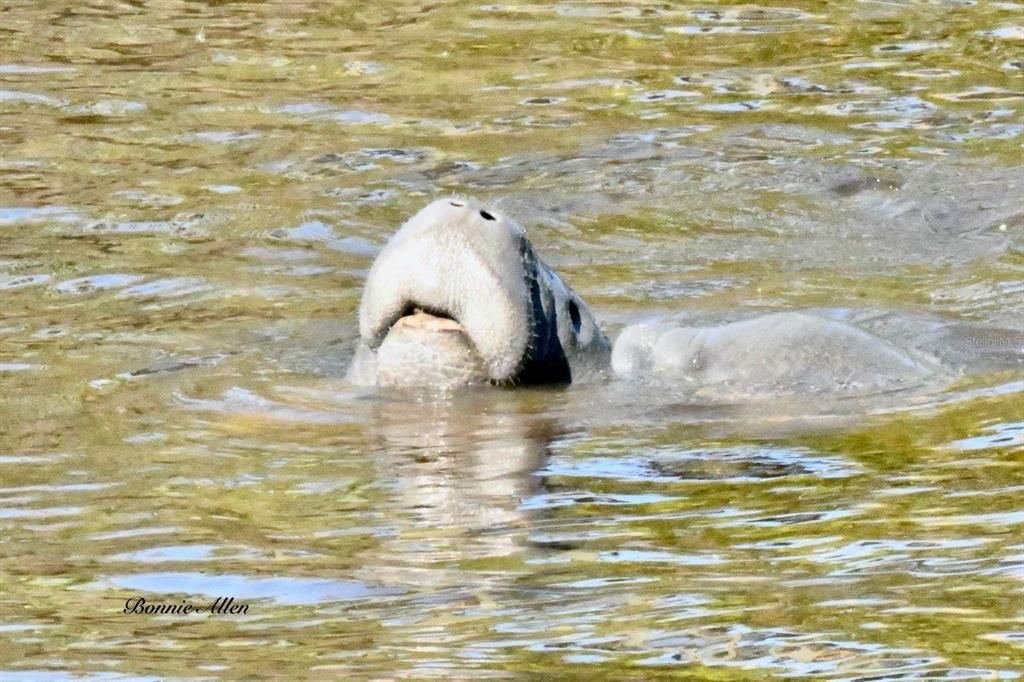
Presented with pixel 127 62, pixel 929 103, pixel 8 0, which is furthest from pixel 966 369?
pixel 8 0

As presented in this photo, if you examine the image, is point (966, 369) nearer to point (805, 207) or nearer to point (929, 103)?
point (805, 207)

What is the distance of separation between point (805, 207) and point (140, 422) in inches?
184

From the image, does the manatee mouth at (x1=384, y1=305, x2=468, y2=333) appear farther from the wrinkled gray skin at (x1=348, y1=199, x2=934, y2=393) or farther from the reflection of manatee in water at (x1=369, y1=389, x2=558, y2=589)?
the reflection of manatee in water at (x1=369, y1=389, x2=558, y2=589)

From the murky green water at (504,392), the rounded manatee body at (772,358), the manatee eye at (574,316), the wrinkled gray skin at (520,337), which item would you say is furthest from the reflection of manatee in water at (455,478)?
the rounded manatee body at (772,358)

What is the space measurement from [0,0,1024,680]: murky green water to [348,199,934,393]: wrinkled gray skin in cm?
13

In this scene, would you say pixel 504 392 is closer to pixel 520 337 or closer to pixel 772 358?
pixel 520 337

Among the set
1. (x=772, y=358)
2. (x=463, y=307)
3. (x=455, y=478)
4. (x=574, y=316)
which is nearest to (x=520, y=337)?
(x=463, y=307)

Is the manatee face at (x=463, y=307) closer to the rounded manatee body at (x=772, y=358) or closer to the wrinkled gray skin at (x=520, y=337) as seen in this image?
the wrinkled gray skin at (x=520, y=337)

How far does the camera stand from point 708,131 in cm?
1170

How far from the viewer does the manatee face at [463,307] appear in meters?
6.52

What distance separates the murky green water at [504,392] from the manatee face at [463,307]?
12 centimetres

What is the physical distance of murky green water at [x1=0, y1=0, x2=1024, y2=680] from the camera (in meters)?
4.30

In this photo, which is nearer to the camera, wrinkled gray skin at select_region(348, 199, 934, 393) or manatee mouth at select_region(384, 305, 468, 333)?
wrinkled gray skin at select_region(348, 199, 934, 393)

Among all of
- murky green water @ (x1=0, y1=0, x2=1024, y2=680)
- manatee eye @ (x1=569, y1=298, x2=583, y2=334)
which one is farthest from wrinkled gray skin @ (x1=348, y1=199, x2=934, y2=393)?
murky green water @ (x1=0, y1=0, x2=1024, y2=680)
